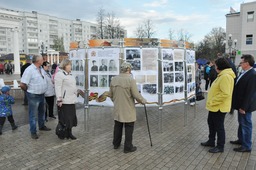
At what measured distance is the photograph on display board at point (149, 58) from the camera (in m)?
5.18

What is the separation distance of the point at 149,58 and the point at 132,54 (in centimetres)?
42

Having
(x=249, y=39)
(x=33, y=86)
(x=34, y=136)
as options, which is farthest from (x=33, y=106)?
(x=249, y=39)

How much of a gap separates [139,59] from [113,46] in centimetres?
68

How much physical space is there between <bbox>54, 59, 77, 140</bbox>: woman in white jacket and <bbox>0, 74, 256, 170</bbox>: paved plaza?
548 mm

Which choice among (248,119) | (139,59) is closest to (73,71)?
(139,59)

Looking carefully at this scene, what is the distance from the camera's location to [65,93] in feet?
15.1

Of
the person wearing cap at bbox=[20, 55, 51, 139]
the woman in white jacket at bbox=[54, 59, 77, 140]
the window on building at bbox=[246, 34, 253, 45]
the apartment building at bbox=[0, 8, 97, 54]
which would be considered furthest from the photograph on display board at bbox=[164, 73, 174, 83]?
the apartment building at bbox=[0, 8, 97, 54]

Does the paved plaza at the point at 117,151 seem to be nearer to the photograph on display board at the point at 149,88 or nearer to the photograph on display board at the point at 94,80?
the photograph on display board at the point at 149,88

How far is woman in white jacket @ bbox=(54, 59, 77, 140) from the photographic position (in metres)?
4.50

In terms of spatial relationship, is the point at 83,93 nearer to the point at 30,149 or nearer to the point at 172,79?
the point at 30,149

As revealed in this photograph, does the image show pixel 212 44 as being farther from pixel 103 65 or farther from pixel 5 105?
pixel 5 105

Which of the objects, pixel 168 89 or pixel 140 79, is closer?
pixel 140 79

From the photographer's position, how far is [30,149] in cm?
436

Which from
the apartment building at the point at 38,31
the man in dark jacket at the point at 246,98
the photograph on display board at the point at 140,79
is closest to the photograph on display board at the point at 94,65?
the photograph on display board at the point at 140,79
